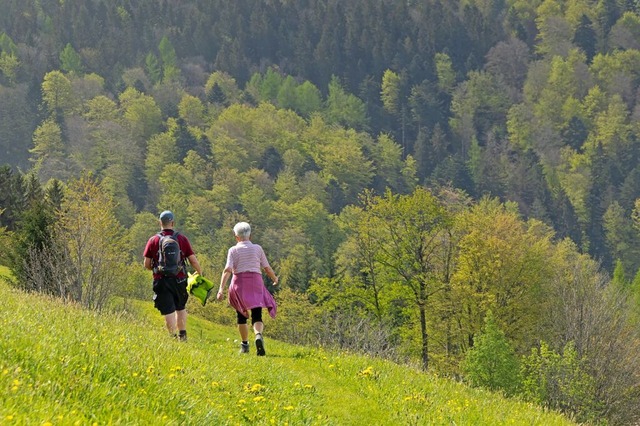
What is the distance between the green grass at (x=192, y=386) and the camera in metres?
5.50

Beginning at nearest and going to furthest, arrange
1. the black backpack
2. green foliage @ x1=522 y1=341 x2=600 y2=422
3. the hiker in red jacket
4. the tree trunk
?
the black backpack
the hiker in red jacket
green foliage @ x1=522 y1=341 x2=600 y2=422
the tree trunk

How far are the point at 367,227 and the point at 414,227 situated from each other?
3.68 m

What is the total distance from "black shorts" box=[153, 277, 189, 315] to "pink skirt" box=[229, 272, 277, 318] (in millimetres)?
1049

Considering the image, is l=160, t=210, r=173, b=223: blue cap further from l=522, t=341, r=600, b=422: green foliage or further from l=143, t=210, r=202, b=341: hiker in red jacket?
l=522, t=341, r=600, b=422: green foliage

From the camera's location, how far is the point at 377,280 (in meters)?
49.6

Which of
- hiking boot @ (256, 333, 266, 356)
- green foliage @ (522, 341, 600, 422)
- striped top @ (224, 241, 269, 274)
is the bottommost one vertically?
green foliage @ (522, 341, 600, 422)

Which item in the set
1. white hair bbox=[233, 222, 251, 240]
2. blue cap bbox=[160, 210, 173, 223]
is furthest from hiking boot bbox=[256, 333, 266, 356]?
blue cap bbox=[160, 210, 173, 223]

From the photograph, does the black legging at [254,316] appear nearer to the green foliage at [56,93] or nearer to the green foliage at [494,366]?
the green foliage at [494,366]

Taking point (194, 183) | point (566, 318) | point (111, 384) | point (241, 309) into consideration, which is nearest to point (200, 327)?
point (566, 318)

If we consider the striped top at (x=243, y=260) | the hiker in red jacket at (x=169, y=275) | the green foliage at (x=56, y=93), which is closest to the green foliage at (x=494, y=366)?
the striped top at (x=243, y=260)

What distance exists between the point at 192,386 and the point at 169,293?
21.3ft

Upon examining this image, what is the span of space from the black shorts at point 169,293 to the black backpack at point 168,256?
0.62 feet

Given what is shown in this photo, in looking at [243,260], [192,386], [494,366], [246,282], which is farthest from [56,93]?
[192,386]

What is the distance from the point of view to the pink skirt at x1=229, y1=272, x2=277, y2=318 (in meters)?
14.3
